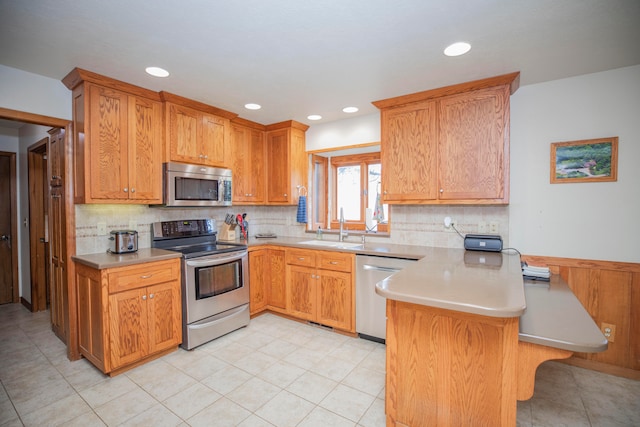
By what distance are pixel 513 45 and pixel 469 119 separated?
2.26 ft

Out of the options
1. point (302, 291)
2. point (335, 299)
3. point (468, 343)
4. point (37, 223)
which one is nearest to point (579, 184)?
point (468, 343)

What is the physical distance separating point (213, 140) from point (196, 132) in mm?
215

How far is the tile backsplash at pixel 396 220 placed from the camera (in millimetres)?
2682

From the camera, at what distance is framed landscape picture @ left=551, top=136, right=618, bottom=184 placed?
2.38 meters

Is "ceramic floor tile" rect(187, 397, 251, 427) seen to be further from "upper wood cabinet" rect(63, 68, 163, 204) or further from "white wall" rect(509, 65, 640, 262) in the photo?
"white wall" rect(509, 65, 640, 262)

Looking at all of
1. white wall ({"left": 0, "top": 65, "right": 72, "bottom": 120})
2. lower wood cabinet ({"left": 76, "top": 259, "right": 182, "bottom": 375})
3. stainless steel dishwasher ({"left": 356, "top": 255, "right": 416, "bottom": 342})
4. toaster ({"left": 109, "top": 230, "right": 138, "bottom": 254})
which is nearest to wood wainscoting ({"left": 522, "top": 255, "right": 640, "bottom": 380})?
stainless steel dishwasher ({"left": 356, "top": 255, "right": 416, "bottom": 342})

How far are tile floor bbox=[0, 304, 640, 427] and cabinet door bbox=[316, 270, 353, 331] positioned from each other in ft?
0.85

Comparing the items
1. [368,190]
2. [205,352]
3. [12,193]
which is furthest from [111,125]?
[368,190]

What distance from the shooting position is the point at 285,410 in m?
1.96

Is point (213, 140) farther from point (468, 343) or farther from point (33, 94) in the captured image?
point (468, 343)

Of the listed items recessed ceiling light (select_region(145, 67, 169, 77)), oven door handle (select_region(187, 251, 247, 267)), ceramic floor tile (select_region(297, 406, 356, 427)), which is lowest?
ceramic floor tile (select_region(297, 406, 356, 427))

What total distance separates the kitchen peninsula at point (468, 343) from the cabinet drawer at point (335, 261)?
1228 mm

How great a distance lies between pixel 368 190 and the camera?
4.79 metres

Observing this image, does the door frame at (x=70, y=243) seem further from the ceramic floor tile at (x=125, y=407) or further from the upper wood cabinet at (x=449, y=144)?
the upper wood cabinet at (x=449, y=144)
